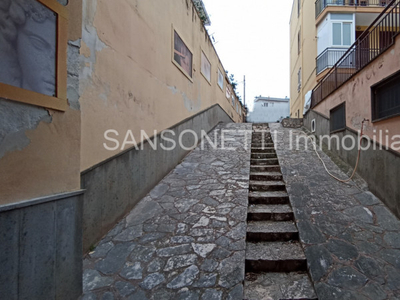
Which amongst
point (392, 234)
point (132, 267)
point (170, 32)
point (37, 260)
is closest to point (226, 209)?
point (132, 267)

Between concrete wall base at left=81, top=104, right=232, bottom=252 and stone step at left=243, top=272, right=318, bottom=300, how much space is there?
208cm

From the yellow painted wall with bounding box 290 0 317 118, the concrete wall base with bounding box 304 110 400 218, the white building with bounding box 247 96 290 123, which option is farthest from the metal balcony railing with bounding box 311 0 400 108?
the white building with bounding box 247 96 290 123

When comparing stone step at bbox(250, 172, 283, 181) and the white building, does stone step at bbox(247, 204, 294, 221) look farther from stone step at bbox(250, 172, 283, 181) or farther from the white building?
the white building

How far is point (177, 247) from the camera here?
298 centimetres

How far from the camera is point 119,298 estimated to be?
2.28 meters

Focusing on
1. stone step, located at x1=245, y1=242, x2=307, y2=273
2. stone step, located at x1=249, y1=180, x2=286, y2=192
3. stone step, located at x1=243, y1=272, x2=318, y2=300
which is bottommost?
stone step, located at x1=243, y1=272, x2=318, y2=300

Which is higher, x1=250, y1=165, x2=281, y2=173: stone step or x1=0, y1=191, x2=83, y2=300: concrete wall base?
x1=250, y1=165, x2=281, y2=173: stone step

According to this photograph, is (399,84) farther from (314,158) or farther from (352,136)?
(314,158)

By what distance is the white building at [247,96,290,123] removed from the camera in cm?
3009

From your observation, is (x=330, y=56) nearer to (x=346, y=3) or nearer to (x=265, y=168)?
(x=346, y=3)

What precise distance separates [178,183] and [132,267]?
2.32m

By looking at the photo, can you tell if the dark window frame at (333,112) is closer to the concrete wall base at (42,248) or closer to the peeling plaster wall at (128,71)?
the peeling plaster wall at (128,71)

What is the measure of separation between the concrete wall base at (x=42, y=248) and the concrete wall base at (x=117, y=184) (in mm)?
606

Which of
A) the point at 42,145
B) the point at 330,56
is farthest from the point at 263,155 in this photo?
the point at 330,56
